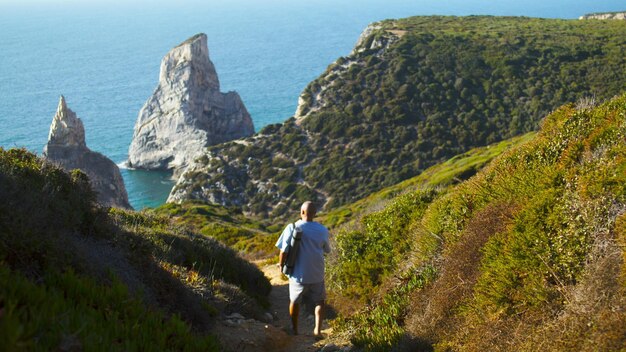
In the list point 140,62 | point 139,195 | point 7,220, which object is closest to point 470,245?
point 7,220

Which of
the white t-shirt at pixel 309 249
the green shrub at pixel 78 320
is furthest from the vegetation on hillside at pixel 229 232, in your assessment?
the green shrub at pixel 78 320

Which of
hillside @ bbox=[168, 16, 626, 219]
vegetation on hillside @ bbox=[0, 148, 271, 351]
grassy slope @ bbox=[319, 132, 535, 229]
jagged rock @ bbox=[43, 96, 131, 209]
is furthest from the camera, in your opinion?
jagged rock @ bbox=[43, 96, 131, 209]

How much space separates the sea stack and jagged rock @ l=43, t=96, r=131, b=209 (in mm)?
23910

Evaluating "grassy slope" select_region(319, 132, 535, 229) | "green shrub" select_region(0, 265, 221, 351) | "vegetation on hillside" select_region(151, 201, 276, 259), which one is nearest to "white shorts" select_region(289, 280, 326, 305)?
"green shrub" select_region(0, 265, 221, 351)

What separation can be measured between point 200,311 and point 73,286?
2235 mm

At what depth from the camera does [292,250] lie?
7.92 meters

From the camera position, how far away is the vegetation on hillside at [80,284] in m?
3.81

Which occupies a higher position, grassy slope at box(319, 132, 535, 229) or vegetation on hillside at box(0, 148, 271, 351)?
vegetation on hillside at box(0, 148, 271, 351)

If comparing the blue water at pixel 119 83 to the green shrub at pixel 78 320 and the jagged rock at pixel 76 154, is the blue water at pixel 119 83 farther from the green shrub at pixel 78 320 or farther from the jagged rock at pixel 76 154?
the green shrub at pixel 78 320

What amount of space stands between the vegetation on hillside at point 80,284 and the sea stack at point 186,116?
268ft

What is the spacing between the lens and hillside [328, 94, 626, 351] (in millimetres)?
5094

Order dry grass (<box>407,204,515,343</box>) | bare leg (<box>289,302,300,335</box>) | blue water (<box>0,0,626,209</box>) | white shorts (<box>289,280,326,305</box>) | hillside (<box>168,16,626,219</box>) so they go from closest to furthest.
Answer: dry grass (<box>407,204,515,343</box>)
white shorts (<box>289,280,326,305</box>)
bare leg (<box>289,302,300,335</box>)
hillside (<box>168,16,626,219</box>)
blue water (<box>0,0,626,209</box>)

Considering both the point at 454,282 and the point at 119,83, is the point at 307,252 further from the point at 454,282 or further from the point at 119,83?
the point at 119,83

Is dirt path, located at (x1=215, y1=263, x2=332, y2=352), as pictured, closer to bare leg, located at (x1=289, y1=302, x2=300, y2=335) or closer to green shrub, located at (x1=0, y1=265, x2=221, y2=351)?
bare leg, located at (x1=289, y1=302, x2=300, y2=335)
